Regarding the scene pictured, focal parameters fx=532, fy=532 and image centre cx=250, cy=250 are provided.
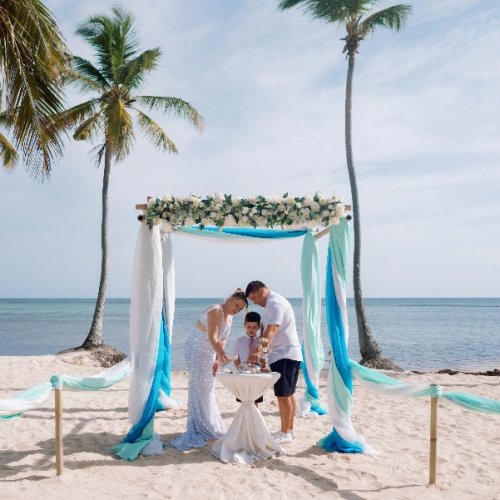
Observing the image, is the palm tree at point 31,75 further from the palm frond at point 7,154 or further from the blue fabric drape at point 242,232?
the palm frond at point 7,154

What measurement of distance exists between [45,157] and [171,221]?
2878mm

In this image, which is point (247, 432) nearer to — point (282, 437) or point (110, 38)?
point (282, 437)

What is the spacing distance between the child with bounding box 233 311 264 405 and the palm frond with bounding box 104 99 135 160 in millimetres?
10017

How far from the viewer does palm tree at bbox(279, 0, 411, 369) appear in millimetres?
13883

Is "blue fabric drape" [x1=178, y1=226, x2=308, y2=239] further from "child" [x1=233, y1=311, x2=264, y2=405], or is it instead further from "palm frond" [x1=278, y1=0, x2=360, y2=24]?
"palm frond" [x1=278, y1=0, x2=360, y2=24]

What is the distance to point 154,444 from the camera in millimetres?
6043

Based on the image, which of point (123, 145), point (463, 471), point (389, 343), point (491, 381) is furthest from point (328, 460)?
point (389, 343)

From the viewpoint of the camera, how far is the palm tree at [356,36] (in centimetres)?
1388

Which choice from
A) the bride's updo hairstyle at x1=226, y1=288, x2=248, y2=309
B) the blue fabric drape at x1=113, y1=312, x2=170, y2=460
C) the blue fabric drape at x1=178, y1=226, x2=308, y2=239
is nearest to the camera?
the blue fabric drape at x1=113, y1=312, x2=170, y2=460

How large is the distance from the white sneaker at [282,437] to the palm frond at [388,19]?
1166cm

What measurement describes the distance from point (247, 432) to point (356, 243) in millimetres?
9268

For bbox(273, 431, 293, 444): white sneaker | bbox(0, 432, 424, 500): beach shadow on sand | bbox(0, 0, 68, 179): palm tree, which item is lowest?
bbox(0, 432, 424, 500): beach shadow on sand

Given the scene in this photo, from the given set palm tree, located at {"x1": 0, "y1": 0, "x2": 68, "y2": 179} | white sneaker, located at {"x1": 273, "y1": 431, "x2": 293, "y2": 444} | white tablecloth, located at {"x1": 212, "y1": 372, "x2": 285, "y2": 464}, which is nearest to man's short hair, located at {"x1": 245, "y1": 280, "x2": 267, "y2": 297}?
white tablecloth, located at {"x1": 212, "y1": 372, "x2": 285, "y2": 464}

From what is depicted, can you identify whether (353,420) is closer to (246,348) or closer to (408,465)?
(408,465)
